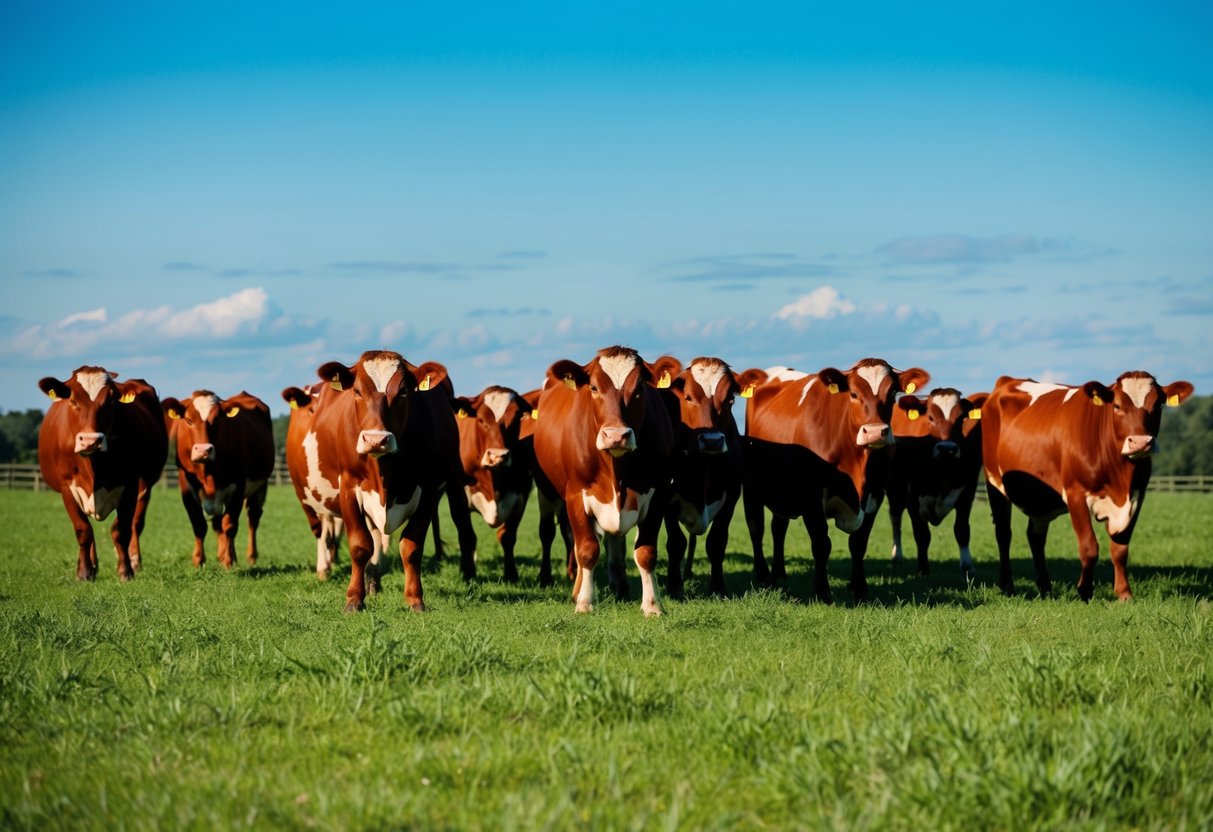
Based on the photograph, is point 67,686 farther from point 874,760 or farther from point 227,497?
point 227,497

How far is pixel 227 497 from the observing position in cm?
1794

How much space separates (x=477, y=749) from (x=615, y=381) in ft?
20.7

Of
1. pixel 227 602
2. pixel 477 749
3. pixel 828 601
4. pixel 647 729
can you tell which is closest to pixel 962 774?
pixel 647 729

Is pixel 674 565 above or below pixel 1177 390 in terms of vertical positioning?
below

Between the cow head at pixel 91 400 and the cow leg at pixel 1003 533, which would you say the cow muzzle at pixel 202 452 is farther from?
the cow leg at pixel 1003 533

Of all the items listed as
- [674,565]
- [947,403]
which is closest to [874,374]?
[674,565]

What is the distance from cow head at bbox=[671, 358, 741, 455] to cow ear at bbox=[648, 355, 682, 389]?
0.57m

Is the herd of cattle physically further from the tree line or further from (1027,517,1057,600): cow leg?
the tree line

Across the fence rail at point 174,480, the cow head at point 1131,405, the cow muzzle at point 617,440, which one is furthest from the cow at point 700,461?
the fence rail at point 174,480

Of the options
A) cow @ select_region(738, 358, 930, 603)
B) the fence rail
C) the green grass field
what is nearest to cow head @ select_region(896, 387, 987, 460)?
cow @ select_region(738, 358, 930, 603)

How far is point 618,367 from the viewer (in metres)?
11.8

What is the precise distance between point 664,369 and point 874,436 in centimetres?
235

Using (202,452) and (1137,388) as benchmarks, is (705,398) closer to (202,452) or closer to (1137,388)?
(1137,388)

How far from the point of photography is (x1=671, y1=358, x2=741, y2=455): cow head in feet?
44.1
